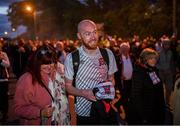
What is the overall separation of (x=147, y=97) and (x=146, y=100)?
6cm

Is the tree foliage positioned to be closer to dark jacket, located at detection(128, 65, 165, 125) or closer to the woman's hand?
dark jacket, located at detection(128, 65, 165, 125)

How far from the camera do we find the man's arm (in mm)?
4736

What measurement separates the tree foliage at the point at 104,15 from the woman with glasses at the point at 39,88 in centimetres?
3829

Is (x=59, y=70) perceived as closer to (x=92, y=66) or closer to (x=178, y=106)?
(x=92, y=66)

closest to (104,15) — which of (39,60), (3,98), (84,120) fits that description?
(3,98)

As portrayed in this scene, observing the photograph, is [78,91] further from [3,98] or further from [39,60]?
[3,98]

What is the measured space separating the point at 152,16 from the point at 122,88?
34.4 meters

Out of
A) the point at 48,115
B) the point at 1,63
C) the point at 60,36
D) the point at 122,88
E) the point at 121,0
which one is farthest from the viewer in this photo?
the point at 60,36

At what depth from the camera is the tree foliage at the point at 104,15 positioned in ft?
149

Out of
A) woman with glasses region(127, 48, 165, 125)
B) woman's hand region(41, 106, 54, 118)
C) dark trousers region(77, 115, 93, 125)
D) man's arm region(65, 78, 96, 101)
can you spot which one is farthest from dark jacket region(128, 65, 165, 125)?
woman's hand region(41, 106, 54, 118)

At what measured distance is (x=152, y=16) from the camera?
46.1 meters

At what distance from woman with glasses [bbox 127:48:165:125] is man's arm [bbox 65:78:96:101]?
6.93 ft

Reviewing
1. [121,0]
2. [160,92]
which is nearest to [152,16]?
[121,0]

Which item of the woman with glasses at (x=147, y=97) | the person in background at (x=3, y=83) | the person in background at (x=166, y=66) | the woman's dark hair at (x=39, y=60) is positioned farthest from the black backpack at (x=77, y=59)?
A: the person in background at (x=166, y=66)
